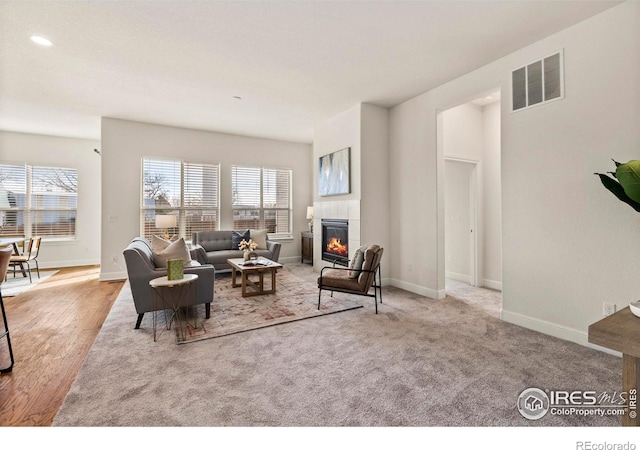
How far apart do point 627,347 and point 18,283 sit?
7.81 meters

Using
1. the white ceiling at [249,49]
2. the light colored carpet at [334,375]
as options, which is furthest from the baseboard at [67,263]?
the light colored carpet at [334,375]

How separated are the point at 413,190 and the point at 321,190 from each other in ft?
6.34

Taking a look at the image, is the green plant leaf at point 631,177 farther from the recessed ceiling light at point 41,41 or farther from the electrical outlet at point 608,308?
the recessed ceiling light at point 41,41

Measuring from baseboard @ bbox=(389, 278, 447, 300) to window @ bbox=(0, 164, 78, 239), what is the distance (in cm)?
747

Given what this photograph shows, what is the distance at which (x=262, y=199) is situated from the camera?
7.38 meters

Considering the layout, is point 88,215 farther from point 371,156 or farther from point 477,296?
point 477,296

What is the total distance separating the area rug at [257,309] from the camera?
3.14 m

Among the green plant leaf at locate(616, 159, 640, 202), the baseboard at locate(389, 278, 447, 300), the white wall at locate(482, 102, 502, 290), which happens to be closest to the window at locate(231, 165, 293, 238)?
the baseboard at locate(389, 278, 447, 300)

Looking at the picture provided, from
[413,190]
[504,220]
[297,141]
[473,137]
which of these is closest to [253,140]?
[297,141]

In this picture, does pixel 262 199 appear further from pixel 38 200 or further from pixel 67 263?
pixel 38 200

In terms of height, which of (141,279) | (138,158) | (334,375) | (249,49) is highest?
(249,49)

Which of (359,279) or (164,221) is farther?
(164,221)

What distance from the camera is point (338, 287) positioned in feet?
12.4

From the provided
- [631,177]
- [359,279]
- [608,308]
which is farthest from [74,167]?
[608,308]
